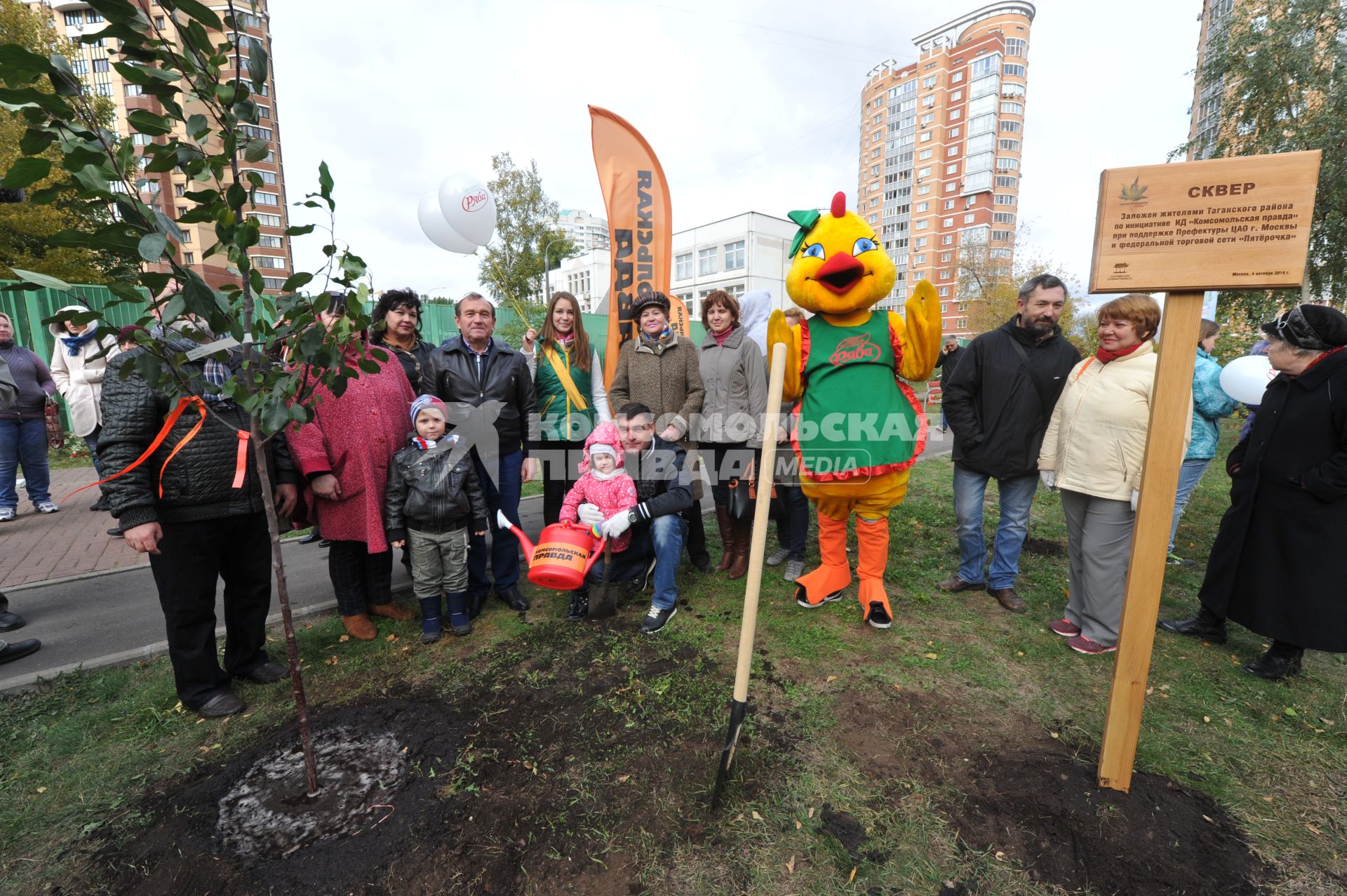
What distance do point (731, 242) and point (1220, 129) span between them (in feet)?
107

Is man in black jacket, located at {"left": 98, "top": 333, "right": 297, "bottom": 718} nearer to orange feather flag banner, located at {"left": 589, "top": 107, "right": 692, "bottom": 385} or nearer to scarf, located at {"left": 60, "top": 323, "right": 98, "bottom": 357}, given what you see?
orange feather flag banner, located at {"left": 589, "top": 107, "right": 692, "bottom": 385}

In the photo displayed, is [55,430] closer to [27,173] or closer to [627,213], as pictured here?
[627,213]

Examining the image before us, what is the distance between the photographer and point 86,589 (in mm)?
4453

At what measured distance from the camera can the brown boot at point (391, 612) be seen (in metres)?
3.82

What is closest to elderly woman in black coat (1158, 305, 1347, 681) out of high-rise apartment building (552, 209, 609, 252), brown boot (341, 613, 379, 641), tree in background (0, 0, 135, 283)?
brown boot (341, 613, 379, 641)

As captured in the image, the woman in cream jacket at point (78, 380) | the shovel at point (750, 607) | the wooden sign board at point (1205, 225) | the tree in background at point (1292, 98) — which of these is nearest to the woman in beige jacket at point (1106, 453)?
the wooden sign board at point (1205, 225)

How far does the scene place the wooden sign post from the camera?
197 centimetres

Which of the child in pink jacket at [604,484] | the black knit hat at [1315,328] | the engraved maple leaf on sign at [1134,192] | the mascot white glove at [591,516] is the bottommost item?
the mascot white glove at [591,516]

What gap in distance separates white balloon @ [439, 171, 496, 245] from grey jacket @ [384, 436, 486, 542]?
3.35 m

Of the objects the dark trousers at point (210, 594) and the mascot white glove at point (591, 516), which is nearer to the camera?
the dark trousers at point (210, 594)

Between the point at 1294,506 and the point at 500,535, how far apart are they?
4.58 m

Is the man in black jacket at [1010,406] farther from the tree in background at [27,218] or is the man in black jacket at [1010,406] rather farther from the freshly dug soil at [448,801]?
the tree in background at [27,218]

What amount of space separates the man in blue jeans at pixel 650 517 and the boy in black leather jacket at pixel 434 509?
0.73 m

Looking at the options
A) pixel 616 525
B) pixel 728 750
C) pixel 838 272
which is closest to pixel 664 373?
pixel 616 525
